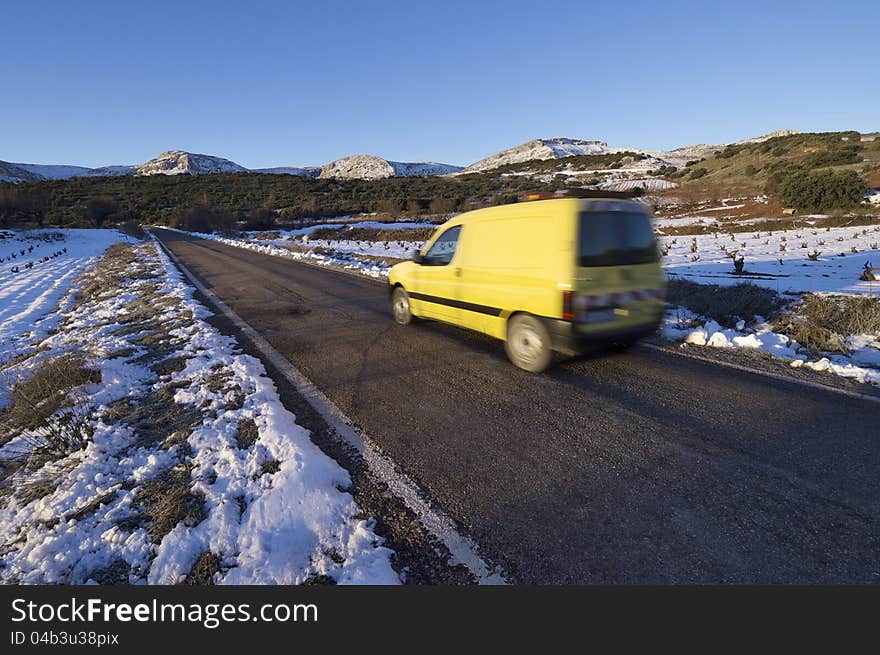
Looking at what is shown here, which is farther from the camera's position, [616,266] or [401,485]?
[616,266]

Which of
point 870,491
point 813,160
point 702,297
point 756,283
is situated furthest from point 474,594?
point 813,160

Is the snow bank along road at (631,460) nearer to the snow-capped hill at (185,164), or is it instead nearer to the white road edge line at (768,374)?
the white road edge line at (768,374)

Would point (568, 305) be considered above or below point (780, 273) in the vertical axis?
above

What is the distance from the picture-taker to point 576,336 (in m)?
4.35

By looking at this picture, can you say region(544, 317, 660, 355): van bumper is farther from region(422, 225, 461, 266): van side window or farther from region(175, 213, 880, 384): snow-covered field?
region(422, 225, 461, 266): van side window

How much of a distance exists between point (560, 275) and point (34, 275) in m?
24.8

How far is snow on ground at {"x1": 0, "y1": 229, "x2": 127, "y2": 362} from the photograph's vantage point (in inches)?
387

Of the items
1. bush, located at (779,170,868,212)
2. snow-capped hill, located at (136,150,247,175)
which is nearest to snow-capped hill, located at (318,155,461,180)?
snow-capped hill, located at (136,150,247,175)

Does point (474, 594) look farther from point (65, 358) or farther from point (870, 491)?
point (65, 358)

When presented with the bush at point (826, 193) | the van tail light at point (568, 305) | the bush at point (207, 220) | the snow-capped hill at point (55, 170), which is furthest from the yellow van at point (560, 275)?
the snow-capped hill at point (55, 170)

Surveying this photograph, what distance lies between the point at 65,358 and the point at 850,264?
51.1ft

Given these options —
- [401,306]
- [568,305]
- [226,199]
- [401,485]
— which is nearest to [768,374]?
[568,305]

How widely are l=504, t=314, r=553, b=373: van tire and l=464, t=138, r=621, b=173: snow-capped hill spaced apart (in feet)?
410

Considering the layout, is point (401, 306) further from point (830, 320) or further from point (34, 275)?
point (34, 275)
